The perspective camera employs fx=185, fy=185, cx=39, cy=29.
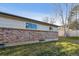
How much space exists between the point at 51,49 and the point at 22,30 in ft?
2.28

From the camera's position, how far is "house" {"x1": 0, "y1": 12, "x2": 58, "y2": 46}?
3537mm

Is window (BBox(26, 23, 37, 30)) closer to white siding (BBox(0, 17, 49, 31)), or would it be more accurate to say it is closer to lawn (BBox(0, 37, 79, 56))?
white siding (BBox(0, 17, 49, 31))

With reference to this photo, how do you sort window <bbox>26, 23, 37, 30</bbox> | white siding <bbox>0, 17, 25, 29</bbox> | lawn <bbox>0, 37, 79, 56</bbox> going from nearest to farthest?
white siding <bbox>0, 17, 25, 29</bbox> < lawn <bbox>0, 37, 79, 56</bbox> < window <bbox>26, 23, 37, 30</bbox>

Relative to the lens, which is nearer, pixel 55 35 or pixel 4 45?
pixel 4 45

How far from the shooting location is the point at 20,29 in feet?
12.1

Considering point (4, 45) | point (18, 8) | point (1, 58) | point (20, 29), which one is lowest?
point (1, 58)

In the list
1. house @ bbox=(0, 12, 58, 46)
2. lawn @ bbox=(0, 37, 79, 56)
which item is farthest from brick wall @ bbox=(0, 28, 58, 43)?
lawn @ bbox=(0, 37, 79, 56)

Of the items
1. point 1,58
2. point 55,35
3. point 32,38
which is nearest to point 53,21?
point 55,35

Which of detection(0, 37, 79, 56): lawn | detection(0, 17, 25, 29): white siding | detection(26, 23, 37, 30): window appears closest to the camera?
detection(0, 17, 25, 29): white siding

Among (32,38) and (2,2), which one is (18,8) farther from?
(32,38)

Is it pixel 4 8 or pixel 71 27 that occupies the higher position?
pixel 4 8

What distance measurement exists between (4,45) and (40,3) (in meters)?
1.09

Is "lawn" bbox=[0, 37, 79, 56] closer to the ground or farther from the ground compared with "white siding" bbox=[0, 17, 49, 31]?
closer to the ground

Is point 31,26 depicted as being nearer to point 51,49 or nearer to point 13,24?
point 13,24
